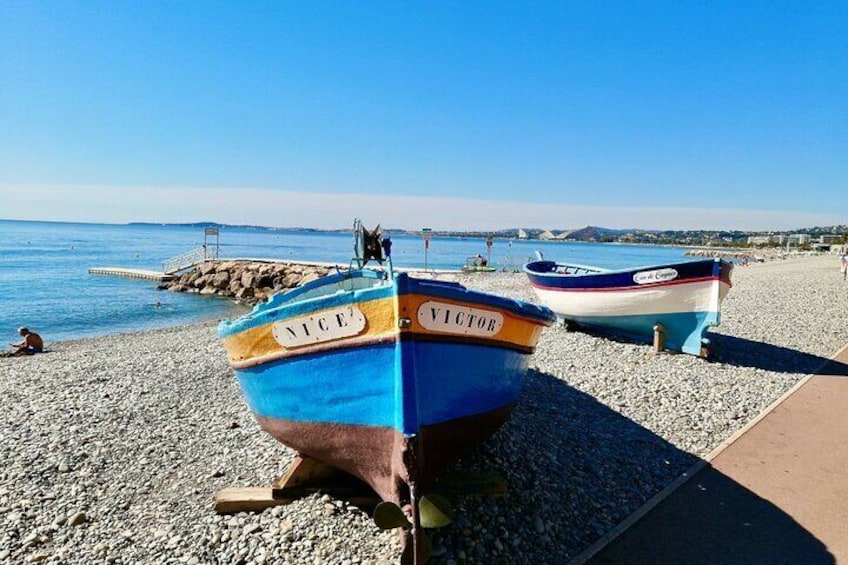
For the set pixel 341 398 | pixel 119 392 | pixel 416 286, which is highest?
pixel 416 286

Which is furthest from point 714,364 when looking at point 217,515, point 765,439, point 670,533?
point 217,515

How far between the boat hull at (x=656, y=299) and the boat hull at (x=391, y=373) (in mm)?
6911

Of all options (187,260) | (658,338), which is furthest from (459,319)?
(187,260)

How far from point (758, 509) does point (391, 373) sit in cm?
411

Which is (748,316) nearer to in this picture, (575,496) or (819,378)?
(819,378)

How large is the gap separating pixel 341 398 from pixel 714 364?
29.9ft

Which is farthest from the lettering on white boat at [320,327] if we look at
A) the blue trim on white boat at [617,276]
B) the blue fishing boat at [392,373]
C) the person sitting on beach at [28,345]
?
the person sitting on beach at [28,345]

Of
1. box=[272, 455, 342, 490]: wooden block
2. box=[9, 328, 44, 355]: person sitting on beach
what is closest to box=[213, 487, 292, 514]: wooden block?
box=[272, 455, 342, 490]: wooden block

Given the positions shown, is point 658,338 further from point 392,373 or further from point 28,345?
point 28,345

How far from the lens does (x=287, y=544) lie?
4.22 metres

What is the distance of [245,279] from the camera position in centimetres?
3453

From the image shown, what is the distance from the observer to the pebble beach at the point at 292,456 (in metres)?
4.34

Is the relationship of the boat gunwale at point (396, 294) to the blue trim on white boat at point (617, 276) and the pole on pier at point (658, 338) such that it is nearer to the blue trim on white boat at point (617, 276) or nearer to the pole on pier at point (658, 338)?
the blue trim on white boat at point (617, 276)

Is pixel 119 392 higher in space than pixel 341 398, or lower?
lower
